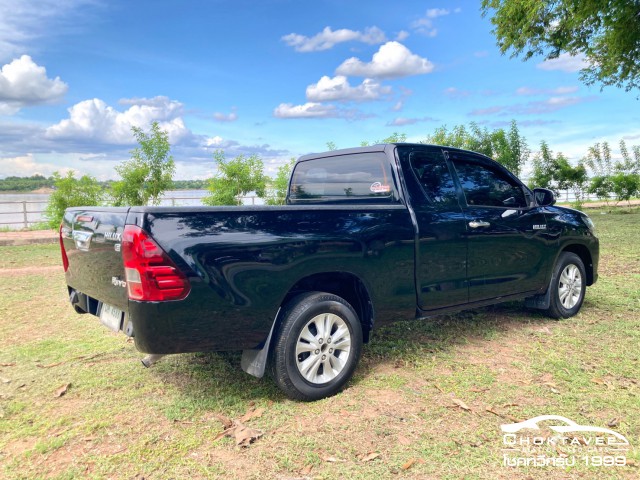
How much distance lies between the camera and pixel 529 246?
540 centimetres

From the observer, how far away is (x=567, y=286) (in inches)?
235

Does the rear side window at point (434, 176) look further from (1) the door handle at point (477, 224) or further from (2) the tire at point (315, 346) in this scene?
(2) the tire at point (315, 346)

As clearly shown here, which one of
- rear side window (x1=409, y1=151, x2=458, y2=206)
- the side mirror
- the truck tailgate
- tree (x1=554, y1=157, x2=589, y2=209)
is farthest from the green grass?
tree (x1=554, y1=157, x2=589, y2=209)

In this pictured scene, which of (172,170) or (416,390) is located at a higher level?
(172,170)

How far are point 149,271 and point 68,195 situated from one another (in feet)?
49.6

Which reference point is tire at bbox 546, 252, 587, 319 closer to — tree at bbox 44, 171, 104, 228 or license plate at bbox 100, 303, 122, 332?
license plate at bbox 100, 303, 122, 332

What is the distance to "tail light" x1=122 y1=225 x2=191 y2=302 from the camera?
3.20 m

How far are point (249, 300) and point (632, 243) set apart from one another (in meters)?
11.7

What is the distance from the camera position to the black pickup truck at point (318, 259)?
332cm

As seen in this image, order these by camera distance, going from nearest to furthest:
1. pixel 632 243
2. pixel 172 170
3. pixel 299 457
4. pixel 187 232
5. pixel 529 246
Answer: pixel 299 457
pixel 187 232
pixel 529 246
pixel 632 243
pixel 172 170

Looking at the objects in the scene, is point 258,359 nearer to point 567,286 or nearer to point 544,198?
point 544,198

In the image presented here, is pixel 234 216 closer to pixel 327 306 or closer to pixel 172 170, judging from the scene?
pixel 327 306

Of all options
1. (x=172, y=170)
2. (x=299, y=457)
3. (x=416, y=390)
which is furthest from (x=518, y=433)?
(x=172, y=170)

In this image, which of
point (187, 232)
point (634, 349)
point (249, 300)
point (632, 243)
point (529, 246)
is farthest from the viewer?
point (632, 243)
